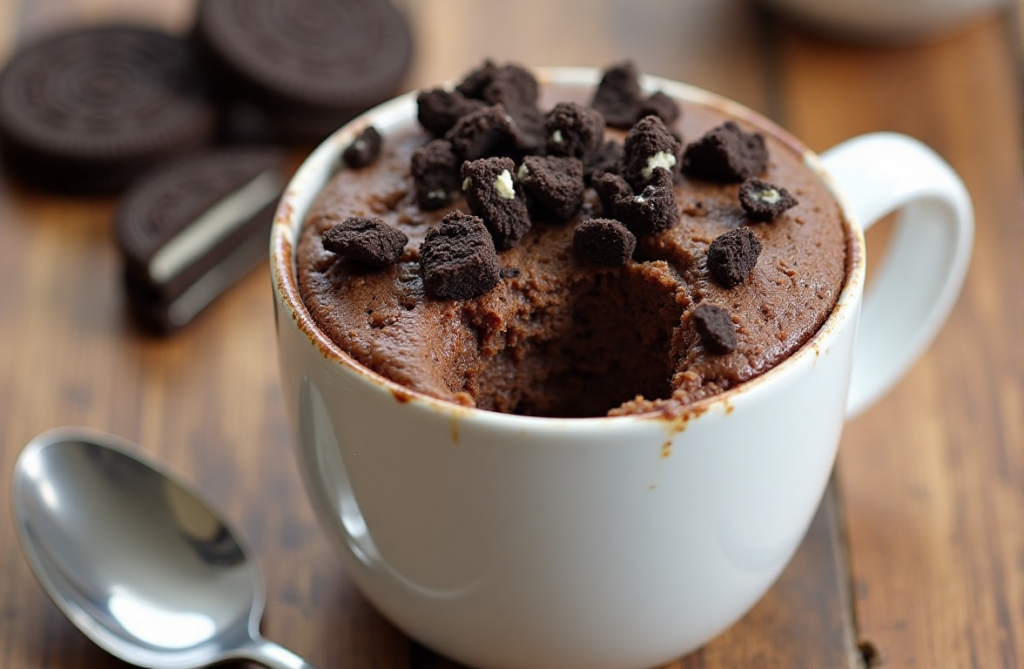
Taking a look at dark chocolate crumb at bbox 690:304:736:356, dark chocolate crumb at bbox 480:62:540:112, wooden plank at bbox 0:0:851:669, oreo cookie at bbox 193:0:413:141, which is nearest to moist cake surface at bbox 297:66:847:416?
dark chocolate crumb at bbox 690:304:736:356

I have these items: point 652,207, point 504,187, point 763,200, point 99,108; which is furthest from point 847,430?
point 99,108

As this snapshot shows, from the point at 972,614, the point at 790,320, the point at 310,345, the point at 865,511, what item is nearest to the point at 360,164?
the point at 310,345

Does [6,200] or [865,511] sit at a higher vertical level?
[865,511]

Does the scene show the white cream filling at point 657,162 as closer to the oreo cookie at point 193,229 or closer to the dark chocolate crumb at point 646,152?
the dark chocolate crumb at point 646,152

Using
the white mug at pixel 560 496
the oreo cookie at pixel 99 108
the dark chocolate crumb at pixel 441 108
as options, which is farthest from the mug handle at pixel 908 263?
the oreo cookie at pixel 99 108

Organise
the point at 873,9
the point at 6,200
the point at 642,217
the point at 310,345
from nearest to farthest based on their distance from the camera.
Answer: the point at 310,345 → the point at 642,217 → the point at 6,200 → the point at 873,9

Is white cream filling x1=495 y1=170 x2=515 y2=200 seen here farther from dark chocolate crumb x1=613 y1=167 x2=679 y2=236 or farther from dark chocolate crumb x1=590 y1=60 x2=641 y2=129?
dark chocolate crumb x1=590 y1=60 x2=641 y2=129

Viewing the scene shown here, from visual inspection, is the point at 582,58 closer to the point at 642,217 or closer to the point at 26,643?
the point at 642,217
